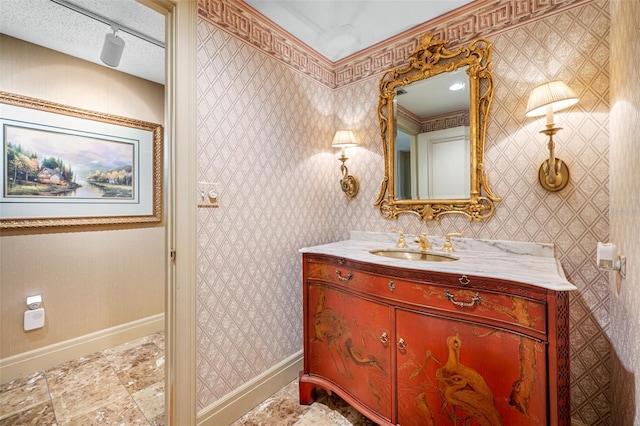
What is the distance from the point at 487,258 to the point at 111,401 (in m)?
2.48

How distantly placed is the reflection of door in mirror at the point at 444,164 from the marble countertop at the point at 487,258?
32 centimetres

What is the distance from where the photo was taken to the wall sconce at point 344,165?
6.85 feet

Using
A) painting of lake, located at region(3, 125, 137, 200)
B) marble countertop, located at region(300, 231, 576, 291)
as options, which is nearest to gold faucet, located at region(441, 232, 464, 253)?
marble countertop, located at region(300, 231, 576, 291)

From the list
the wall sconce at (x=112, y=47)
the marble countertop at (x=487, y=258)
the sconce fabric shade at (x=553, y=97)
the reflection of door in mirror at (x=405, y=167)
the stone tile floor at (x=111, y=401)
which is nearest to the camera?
the marble countertop at (x=487, y=258)

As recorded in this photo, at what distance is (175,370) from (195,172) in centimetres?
102

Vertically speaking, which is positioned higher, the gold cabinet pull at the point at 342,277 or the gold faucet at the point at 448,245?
the gold faucet at the point at 448,245

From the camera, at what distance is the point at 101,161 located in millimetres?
2393

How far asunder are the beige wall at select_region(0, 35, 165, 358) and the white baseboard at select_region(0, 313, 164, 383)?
0.15ft

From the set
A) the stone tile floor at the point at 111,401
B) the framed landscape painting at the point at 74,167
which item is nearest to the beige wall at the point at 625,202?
the stone tile floor at the point at 111,401

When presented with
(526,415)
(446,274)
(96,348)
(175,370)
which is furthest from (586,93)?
(96,348)

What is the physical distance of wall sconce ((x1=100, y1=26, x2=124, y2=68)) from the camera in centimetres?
183

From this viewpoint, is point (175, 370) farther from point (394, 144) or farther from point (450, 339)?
point (394, 144)

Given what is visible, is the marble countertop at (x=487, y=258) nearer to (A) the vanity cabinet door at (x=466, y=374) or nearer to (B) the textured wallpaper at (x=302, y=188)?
(B) the textured wallpaper at (x=302, y=188)

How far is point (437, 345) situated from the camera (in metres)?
1.19
